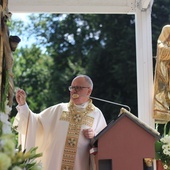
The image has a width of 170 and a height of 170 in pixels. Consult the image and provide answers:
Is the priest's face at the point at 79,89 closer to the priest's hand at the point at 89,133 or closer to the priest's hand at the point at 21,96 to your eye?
the priest's hand at the point at 89,133

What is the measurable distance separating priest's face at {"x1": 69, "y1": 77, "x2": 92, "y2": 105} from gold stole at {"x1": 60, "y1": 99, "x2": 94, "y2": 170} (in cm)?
10

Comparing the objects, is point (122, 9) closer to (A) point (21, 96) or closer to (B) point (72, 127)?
(B) point (72, 127)

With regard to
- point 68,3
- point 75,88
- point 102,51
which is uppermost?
point 102,51

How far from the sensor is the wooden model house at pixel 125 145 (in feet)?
9.43

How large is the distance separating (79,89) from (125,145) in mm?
728

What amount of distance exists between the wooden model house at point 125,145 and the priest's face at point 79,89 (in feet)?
1.84

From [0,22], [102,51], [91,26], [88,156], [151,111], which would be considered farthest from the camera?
[91,26]

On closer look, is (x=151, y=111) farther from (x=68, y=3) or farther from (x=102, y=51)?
(x=102, y=51)

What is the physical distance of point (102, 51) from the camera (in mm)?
12469

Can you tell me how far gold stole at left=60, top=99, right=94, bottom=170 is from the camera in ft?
11.0

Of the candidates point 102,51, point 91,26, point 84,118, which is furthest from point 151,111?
point 91,26

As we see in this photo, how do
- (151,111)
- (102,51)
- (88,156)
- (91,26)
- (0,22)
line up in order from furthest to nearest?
(91,26) < (102,51) < (151,111) < (88,156) < (0,22)

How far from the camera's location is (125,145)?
290cm

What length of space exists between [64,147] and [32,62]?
10.9 metres
